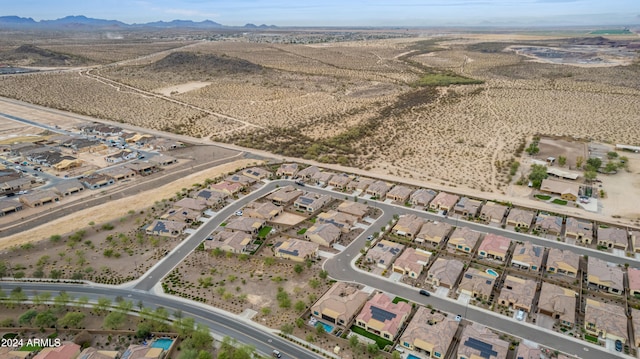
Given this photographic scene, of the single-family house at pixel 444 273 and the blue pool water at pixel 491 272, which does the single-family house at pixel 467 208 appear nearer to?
the blue pool water at pixel 491 272

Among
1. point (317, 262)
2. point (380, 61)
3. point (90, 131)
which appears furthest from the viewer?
point (380, 61)

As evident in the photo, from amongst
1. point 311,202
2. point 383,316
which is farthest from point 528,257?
point 311,202

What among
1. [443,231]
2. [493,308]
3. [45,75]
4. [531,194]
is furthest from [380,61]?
[493,308]

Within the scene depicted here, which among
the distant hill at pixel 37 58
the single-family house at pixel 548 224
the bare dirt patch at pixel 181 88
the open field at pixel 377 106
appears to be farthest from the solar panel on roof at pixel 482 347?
the distant hill at pixel 37 58

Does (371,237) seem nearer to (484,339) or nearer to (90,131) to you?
(484,339)

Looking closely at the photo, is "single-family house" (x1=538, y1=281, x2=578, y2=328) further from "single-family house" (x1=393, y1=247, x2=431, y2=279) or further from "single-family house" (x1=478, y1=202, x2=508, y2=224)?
"single-family house" (x1=478, y1=202, x2=508, y2=224)

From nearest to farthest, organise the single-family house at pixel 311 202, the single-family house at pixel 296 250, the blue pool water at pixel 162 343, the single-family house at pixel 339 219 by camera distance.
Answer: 1. the blue pool water at pixel 162 343
2. the single-family house at pixel 296 250
3. the single-family house at pixel 339 219
4. the single-family house at pixel 311 202

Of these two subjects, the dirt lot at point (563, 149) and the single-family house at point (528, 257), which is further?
the dirt lot at point (563, 149)
